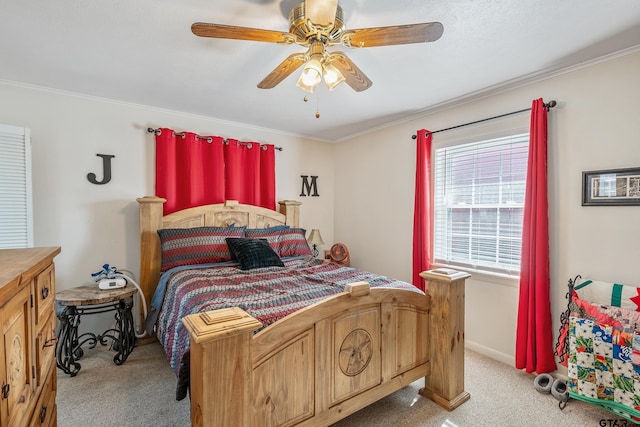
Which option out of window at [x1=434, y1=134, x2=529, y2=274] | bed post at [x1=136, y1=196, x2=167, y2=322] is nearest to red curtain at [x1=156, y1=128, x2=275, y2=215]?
bed post at [x1=136, y1=196, x2=167, y2=322]

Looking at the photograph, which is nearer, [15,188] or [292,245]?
[15,188]

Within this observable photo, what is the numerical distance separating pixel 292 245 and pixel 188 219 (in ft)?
3.86

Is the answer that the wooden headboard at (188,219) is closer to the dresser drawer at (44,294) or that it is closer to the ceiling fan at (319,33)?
the dresser drawer at (44,294)

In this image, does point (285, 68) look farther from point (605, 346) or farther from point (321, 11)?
point (605, 346)

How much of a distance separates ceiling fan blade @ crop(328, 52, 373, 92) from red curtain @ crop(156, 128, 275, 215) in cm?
201

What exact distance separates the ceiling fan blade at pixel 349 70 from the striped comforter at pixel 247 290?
4.60 feet

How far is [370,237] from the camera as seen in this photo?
3908mm

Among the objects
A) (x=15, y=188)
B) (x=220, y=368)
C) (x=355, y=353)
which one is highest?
(x=15, y=188)

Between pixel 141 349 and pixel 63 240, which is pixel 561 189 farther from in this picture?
pixel 63 240

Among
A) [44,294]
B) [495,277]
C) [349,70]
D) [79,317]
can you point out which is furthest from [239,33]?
[495,277]

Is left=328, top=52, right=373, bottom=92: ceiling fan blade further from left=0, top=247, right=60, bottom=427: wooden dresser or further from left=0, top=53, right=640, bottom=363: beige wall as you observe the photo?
left=0, top=247, right=60, bottom=427: wooden dresser

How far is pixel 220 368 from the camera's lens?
3.66 ft

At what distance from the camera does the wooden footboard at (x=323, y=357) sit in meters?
1.12

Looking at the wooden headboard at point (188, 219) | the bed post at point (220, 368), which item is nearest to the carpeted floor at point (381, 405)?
the wooden headboard at point (188, 219)
